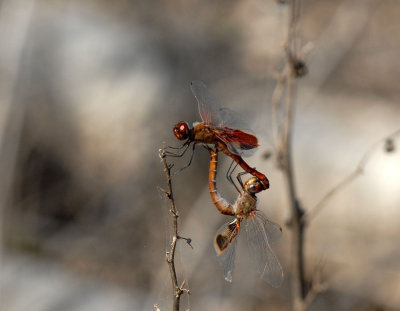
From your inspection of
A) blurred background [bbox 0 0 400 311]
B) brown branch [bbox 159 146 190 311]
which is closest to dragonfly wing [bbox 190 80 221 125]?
brown branch [bbox 159 146 190 311]

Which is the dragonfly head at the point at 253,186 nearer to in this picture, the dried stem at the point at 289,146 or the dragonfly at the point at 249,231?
the dragonfly at the point at 249,231

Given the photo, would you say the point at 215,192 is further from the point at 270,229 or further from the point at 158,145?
the point at 158,145

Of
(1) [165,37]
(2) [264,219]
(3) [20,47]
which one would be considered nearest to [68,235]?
(3) [20,47]

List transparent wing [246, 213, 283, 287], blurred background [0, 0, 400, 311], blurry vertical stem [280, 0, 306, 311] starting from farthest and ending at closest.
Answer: blurred background [0, 0, 400, 311] → blurry vertical stem [280, 0, 306, 311] → transparent wing [246, 213, 283, 287]

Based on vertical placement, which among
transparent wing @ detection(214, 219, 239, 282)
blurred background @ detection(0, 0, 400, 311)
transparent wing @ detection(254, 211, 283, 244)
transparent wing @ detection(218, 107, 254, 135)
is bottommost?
transparent wing @ detection(214, 219, 239, 282)

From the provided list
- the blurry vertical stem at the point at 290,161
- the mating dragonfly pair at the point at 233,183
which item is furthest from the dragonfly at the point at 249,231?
the blurry vertical stem at the point at 290,161

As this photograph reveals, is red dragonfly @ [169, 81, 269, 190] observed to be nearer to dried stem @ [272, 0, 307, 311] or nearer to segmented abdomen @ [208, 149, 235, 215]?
segmented abdomen @ [208, 149, 235, 215]
